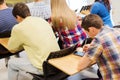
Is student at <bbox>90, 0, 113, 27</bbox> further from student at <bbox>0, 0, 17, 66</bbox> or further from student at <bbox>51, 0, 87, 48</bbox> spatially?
student at <bbox>0, 0, 17, 66</bbox>

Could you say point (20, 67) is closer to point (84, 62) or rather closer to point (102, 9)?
point (84, 62)

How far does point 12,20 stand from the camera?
3.24m

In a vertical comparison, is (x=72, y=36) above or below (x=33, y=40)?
below

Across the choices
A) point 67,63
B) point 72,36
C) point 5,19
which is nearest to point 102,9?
point 72,36

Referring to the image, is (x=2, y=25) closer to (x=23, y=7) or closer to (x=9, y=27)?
(x=9, y=27)

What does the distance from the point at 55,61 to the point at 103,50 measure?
51 cm

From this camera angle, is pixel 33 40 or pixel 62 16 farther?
pixel 62 16

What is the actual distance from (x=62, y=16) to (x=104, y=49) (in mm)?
914

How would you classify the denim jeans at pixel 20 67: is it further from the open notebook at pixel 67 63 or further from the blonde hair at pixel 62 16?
the blonde hair at pixel 62 16

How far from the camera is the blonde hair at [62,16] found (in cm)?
258

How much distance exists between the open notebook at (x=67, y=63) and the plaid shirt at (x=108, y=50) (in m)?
0.21

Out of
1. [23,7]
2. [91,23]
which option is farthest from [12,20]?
[91,23]

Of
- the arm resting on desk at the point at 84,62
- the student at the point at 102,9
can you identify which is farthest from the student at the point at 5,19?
the arm resting on desk at the point at 84,62

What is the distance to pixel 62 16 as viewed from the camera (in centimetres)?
257
